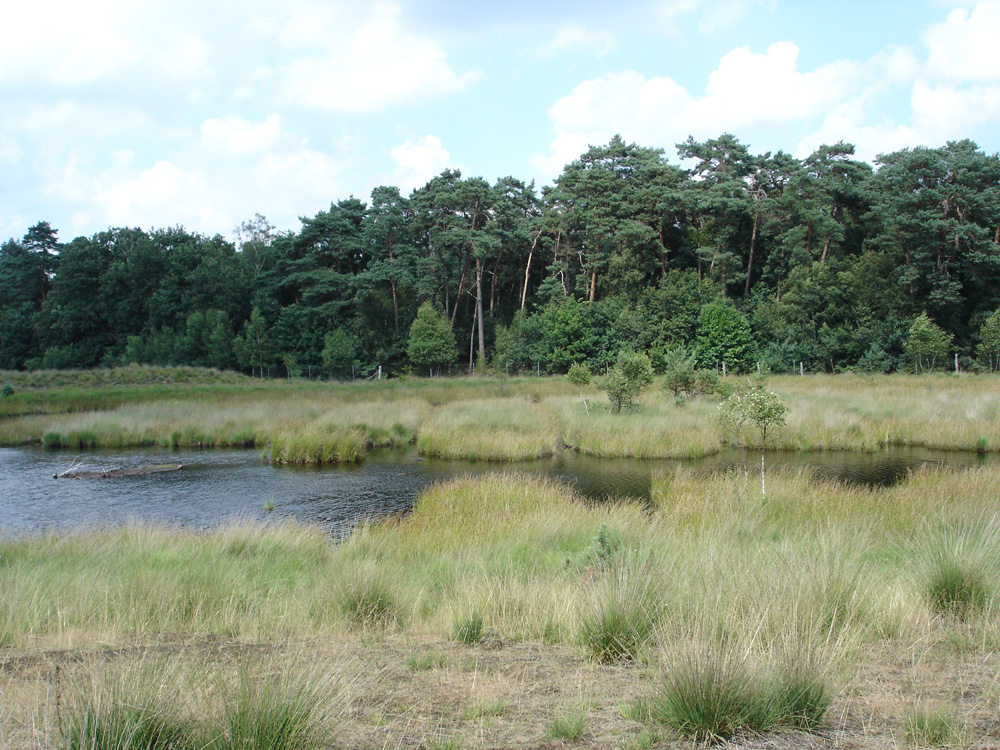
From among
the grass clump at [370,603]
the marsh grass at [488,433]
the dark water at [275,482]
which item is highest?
the grass clump at [370,603]

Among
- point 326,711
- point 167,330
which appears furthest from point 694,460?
point 167,330

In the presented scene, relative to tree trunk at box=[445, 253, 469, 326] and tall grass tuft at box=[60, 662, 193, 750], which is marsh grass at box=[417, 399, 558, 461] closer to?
tall grass tuft at box=[60, 662, 193, 750]

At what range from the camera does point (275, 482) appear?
15.6m

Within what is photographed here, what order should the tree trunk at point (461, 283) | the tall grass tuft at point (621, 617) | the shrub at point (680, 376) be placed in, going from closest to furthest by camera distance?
the tall grass tuft at point (621, 617), the shrub at point (680, 376), the tree trunk at point (461, 283)

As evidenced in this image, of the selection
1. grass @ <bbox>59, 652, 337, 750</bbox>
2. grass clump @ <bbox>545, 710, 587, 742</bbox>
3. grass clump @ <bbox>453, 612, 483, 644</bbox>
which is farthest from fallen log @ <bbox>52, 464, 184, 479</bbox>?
grass clump @ <bbox>545, 710, 587, 742</bbox>

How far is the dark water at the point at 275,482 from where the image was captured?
Answer: 40.5 feet

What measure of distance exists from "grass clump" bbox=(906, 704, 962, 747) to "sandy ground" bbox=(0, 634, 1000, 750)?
28mm

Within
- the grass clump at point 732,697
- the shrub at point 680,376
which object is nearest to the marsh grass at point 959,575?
the grass clump at point 732,697

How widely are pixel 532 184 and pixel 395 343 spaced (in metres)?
19.9

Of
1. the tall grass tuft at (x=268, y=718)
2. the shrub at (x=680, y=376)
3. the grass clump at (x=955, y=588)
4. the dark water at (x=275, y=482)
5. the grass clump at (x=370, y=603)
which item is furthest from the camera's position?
the shrub at (x=680, y=376)

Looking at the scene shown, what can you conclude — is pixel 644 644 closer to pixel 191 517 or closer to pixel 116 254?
pixel 191 517

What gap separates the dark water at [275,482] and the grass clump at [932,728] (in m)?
9.29

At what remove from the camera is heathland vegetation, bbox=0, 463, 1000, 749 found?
3211 millimetres

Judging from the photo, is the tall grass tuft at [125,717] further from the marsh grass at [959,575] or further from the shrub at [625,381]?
the shrub at [625,381]
